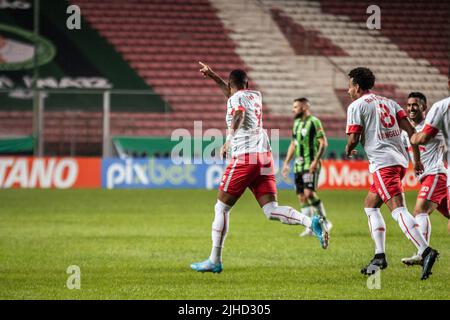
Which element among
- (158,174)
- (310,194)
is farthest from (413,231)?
(158,174)

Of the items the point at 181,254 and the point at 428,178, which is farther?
the point at 181,254

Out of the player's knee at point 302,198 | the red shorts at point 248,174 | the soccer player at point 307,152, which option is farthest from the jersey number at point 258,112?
the player's knee at point 302,198

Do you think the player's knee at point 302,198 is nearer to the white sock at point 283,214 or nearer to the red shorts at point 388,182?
the white sock at point 283,214

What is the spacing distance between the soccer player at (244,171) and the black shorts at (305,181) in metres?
4.45

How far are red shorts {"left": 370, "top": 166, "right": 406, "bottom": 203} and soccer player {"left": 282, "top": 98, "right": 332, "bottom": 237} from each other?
15.8ft

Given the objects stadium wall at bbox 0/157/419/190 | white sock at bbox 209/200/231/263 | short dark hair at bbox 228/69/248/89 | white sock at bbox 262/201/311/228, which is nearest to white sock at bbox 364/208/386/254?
white sock at bbox 262/201/311/228

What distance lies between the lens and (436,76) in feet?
108

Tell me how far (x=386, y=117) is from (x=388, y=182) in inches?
27.4

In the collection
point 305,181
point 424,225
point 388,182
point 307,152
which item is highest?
point 307,152

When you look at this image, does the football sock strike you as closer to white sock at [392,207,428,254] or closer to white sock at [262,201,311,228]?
white sock at [262,201,311,228]

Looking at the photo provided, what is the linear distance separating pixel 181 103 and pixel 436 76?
9.91 metres

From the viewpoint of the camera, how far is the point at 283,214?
10125 mm

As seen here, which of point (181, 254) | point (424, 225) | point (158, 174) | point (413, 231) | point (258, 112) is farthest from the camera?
point (158, 174)

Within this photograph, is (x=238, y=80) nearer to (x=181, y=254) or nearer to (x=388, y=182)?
(x=388, y=182)
